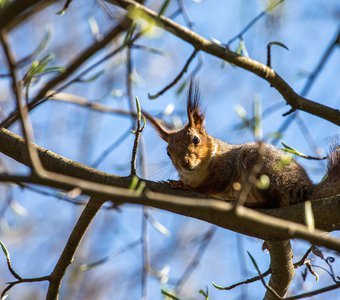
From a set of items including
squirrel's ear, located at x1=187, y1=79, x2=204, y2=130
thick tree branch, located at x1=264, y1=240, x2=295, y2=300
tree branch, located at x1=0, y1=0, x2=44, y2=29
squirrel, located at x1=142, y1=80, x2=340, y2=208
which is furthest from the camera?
squirrel's ear, located at x1=187, y1=79, x2=204, y2=130

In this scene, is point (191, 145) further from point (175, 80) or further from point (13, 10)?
point (13, 10)

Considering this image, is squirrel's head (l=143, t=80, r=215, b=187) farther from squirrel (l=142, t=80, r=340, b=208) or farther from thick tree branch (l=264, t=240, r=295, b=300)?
thick tree branch (l=264, t=240, r=295, b=300)

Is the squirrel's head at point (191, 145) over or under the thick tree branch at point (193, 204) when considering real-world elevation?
over

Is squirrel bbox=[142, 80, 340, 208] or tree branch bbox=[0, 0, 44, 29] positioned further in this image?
squirrel bbox=[142, 80, 340, 208]

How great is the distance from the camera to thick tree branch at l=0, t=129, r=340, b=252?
49.5 inches

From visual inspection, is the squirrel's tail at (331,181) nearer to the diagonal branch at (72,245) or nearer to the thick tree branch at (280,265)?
the thick tree branch at (280,265)

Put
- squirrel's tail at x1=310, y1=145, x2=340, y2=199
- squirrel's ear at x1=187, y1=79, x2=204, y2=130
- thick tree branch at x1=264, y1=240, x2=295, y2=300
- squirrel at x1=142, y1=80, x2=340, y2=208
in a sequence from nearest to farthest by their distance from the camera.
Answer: thick tree branch at x1=264, y1=240, x2=295, y2=300
squirrel's tail at x1=310, y1=145, x2=340, y2=199
squirrel at x1=142, y1=80, x2=340, y2=208
squirrel's ear at x1=187, y1=79, x2=204, y2=130

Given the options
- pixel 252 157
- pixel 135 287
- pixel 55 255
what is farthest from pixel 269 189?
pixel 55 255

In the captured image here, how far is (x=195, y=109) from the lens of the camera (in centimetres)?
318

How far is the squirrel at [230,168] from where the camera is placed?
248 cm

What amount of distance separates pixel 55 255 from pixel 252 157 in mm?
4273

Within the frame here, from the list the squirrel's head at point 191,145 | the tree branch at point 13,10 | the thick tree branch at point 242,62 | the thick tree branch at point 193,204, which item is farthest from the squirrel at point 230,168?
the tree branch at point 13,10

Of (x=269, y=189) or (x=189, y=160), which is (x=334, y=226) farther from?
(x=189, y=160)

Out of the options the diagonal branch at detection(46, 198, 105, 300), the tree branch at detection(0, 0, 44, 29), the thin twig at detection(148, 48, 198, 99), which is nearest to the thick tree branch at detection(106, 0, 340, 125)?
the thin twig at detection(148, 48, 198, 99)
